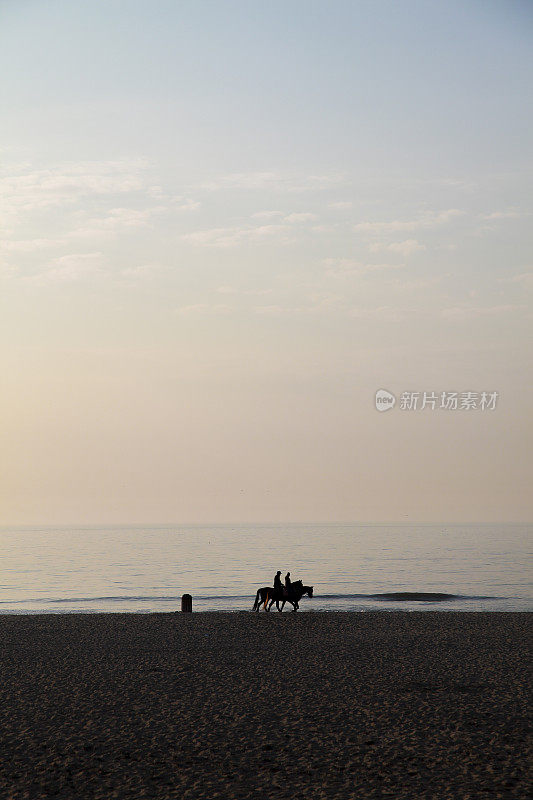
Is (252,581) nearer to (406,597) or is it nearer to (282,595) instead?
(406,597)

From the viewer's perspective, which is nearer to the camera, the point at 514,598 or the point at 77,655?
the point at 77,655

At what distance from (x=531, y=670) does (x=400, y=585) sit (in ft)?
124

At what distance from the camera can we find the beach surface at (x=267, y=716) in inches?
405

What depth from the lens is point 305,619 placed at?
3005 cm

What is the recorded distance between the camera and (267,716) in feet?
45.3

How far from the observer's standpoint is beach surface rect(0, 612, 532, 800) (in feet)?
33.8

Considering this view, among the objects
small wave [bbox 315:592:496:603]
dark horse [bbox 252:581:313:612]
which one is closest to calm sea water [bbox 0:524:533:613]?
small wave [bbox 315:592:496:603]

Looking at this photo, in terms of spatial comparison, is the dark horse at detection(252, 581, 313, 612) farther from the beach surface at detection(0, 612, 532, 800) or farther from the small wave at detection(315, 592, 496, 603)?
the small wave at detection(315, 592, 496, 603)

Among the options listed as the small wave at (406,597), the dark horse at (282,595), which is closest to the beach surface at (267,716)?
the dark horse at (282,595)

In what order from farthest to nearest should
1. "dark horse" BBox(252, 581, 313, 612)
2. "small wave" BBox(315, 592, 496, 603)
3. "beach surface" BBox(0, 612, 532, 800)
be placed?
1. "small wave" BBox(315, 592, 496, 603)
2. "dark horse" BBox(252, 581, 313, 612)
3. "beach surface" BBox(0, 612, 532, 800)

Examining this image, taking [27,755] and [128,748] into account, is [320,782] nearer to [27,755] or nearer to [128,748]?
[128,748]

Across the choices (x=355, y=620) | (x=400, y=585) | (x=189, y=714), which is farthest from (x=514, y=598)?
(x=189, y=714)

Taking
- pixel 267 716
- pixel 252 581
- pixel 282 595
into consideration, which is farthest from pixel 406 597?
pixel 267 716

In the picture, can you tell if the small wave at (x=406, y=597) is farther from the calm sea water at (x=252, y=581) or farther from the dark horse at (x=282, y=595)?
the dark horse at (x=282, y=595)
